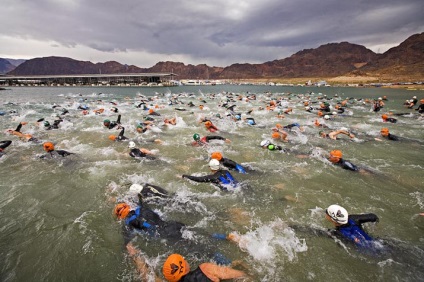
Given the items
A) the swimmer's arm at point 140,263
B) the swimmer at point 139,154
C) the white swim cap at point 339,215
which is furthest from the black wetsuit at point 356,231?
the swimmer at point 139,154

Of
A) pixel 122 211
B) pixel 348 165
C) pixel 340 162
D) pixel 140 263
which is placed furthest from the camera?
pixel 340 162

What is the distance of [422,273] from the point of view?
445 cm

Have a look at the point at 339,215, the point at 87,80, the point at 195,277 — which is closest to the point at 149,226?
the point at 195,277

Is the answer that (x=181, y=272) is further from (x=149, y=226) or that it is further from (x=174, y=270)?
(x=149, y=226)

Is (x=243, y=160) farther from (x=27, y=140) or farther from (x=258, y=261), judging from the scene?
(x=27, y=140)

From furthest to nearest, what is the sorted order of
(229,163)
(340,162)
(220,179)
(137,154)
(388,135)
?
(388,135), (137,154), (340,162), (229,163), (220,179)

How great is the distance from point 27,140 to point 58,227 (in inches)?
435

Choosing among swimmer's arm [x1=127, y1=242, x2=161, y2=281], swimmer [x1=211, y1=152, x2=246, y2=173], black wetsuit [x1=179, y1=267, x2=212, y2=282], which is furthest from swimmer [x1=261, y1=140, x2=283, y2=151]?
black wetsuit [x1=179, y1=267, x2=212, y2=282]

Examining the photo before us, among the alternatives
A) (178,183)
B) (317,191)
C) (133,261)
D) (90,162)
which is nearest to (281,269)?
(133,261)

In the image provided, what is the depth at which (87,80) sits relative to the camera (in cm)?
10506

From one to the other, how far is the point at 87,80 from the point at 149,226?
120 metres

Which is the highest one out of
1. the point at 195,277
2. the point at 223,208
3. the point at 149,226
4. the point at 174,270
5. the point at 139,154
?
the point at 174,270

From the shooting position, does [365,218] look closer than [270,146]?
Yes

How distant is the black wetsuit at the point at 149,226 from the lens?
5.47 metres
